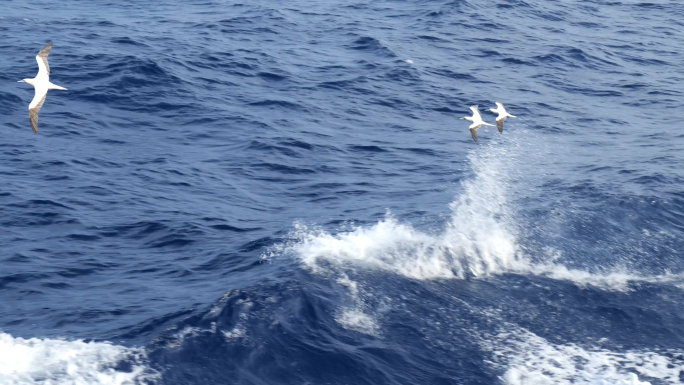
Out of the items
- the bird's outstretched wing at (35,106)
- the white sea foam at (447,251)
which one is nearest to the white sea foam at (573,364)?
the white sea foam at (447,251)

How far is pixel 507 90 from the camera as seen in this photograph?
158 ft

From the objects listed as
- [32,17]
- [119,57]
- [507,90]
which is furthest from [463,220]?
[32,17]

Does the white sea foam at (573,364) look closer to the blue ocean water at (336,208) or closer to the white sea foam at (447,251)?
the blue ocean water at (336,208)

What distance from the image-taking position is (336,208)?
113ft

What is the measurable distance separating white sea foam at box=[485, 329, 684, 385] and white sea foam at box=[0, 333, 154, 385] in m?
9.72

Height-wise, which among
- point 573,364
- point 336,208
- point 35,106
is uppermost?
point 35,106

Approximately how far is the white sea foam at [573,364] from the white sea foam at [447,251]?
12.7ft

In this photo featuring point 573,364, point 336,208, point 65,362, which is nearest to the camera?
point 65,362

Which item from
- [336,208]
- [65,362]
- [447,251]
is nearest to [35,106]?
[65,362]

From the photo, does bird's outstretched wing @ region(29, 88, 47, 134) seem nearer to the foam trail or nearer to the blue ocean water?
the blue ocean water

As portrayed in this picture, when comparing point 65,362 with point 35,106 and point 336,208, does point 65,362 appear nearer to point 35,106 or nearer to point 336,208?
point 35,106

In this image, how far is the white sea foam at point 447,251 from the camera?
29.8m

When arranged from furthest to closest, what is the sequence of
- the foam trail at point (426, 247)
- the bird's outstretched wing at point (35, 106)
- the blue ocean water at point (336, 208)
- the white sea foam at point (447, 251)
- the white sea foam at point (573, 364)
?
the foam trail at point (426, 247) < the white sea foam at point (447, 251) < the bird's outstretched wing at point (35, 106) < the blue ocean water at point (336, 208) < the white sea foam at point (573, 364)

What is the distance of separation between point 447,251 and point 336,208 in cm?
516
